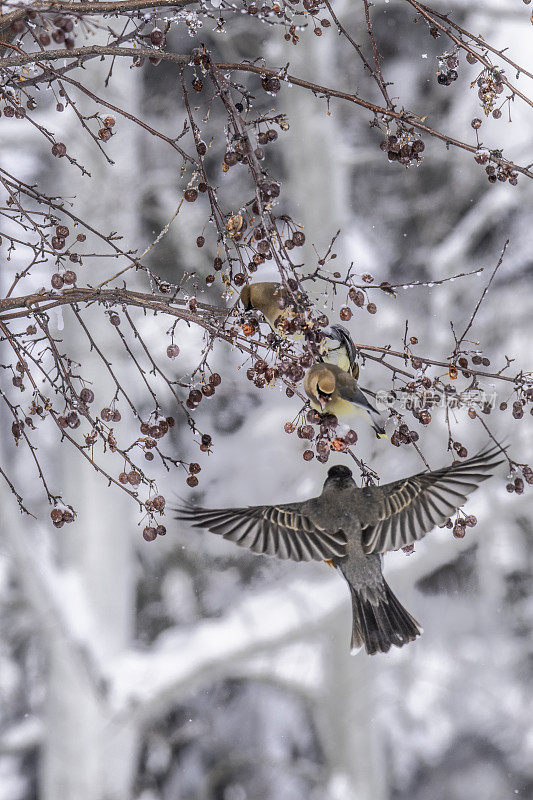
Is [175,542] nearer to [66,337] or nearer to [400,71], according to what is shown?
[66,337]

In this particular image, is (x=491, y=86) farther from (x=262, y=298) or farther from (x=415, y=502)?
(x=415, y=502)

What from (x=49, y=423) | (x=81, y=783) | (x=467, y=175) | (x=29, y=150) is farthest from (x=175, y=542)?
(x=467, y=175)

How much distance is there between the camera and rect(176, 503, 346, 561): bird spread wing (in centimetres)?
114

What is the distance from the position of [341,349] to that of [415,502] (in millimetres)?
260

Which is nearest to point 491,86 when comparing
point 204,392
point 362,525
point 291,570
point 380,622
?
point 204,392

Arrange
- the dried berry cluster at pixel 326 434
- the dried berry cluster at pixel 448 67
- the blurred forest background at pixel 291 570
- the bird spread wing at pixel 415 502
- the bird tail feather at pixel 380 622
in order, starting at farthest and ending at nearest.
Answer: the blurred forest background at pixel 291 570 < the bird tail feather at pixel 380 622 < the bird spread wing at pixel 415 502 < the dried berry cluster at pixel 448 67 < the dried berry cluster at pixel 326 434

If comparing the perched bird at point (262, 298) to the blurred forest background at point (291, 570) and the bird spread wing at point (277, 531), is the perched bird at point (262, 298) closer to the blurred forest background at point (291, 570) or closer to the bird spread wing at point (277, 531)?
the bird spread wing at point (277, 531)

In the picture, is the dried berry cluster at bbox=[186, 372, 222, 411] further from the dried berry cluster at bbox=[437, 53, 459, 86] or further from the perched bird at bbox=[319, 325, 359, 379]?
the dried berry cluster at bbox=[437, 53, 459, 86]

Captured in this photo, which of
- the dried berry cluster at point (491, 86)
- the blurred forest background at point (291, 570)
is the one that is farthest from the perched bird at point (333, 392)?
the blurred forest background at point (291, 570)

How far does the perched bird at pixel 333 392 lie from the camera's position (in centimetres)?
90

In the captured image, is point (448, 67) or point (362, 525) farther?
point (362, 525)

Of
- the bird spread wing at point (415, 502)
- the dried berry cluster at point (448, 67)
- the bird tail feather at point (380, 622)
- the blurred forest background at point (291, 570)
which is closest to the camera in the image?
the dried berry cluster at point (448, 67)

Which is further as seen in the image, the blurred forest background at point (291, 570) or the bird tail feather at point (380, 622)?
the blurred forest background at point (291, 570)

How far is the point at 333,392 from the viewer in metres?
0.93
